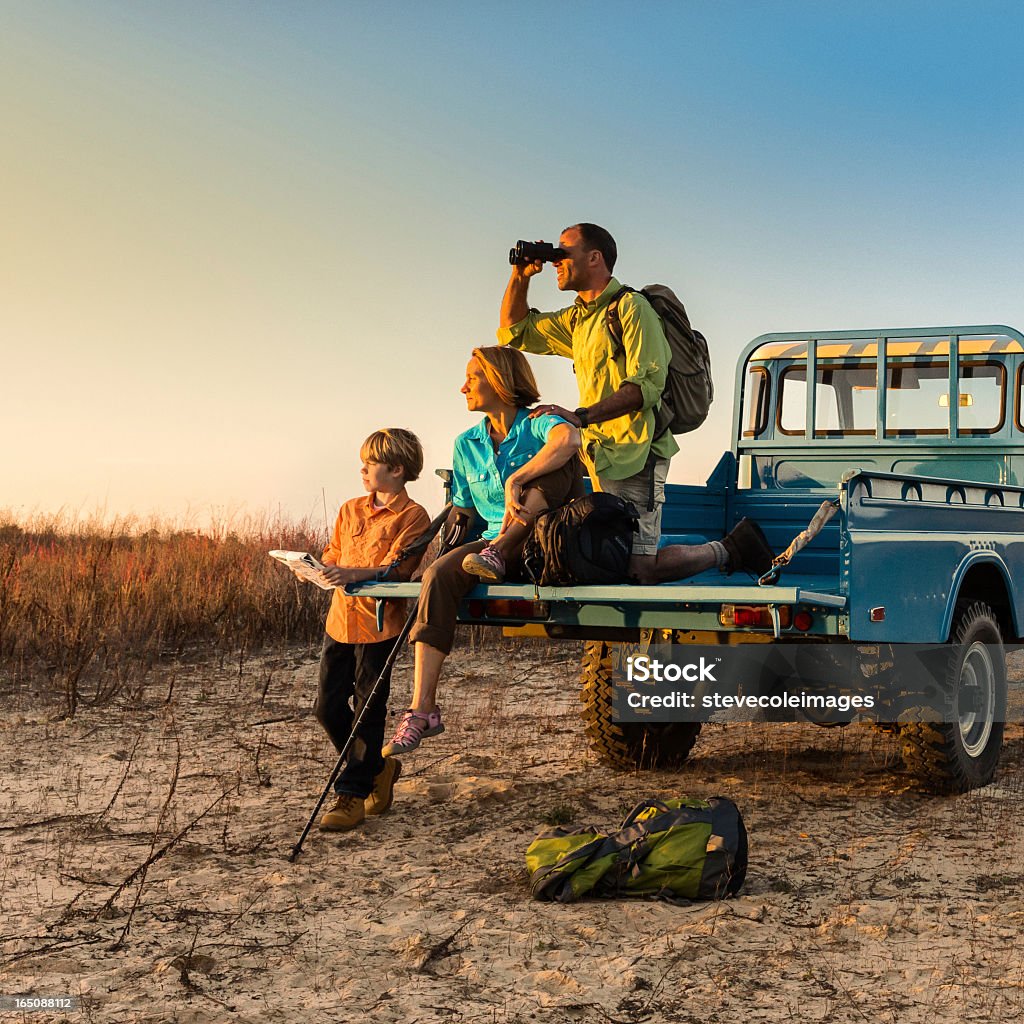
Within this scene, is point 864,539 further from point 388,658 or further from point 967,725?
point 388,658

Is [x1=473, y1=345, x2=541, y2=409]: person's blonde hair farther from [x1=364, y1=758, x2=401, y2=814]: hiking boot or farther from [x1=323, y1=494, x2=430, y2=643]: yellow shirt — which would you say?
[x1=364, y1=758, x2=401, y2=814]: hiking boot

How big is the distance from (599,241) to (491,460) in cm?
117

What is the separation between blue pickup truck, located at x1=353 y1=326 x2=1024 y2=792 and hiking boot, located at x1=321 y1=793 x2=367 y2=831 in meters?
0.94

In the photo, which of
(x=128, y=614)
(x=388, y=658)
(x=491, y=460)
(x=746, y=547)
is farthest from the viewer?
(x=128, y=614)

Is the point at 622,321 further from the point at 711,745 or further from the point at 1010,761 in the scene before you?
the point at 1010,761

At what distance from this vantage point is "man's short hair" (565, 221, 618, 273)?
621 cm

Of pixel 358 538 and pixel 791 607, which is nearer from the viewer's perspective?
pixel 791 607

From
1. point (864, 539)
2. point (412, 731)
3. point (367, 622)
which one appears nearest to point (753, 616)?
point (864, 539)

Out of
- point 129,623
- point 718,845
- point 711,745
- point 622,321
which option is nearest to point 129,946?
point 718,845

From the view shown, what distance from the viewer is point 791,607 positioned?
5.39 meters

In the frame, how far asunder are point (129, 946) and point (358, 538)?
219cm

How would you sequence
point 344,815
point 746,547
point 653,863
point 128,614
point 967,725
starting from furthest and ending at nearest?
point 128,614 < point 967,725 < point 746,547 < point 344,815 < point 653,863

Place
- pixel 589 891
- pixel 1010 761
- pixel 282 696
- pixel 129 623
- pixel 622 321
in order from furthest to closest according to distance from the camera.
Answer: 1. pixel 129 623
2. pixel 282 696
3. pixel 1010 761
4. pixel 622 321
5. pixel 589 891

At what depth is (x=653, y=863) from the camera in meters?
4.88
